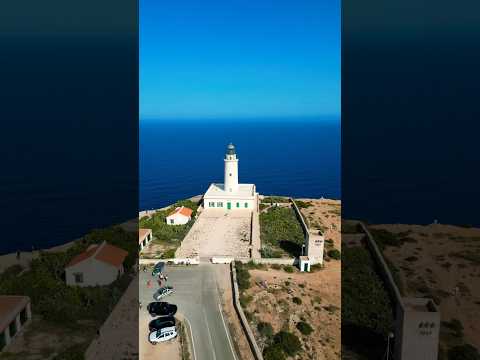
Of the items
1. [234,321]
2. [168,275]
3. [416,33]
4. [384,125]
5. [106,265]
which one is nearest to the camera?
[234,321]

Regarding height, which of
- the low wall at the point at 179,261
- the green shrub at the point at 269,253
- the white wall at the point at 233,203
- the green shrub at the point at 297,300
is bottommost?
the green shrub at the point at 297,300

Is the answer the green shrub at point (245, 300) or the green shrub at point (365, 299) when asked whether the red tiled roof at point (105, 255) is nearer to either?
the green shrub at point (245, 300)

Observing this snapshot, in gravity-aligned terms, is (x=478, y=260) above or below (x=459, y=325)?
above

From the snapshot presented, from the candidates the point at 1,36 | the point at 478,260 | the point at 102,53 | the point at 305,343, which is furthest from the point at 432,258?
the point at 102,53

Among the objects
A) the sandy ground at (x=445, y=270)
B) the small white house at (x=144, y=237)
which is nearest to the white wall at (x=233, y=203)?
the small white house at (x=144, y=237)

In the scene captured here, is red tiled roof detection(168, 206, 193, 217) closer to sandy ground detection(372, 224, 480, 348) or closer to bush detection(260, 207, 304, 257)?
bush detection(260, 207, 304, 257)

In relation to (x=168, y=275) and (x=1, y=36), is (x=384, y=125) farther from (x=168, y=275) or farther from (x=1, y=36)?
(x=1, y=36)

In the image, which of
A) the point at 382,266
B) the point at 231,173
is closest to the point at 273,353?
the point at 382,266
